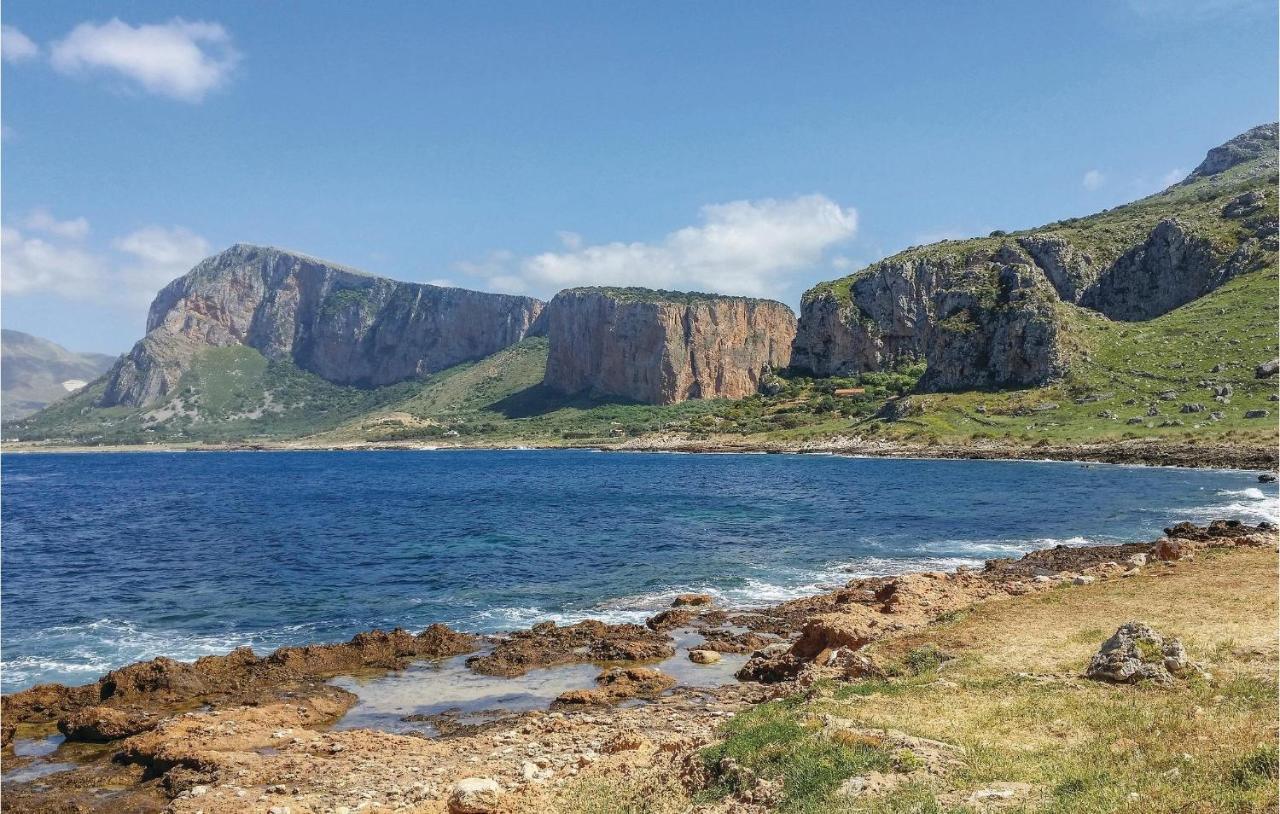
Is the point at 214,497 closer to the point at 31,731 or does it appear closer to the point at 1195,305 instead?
the point at 31,731

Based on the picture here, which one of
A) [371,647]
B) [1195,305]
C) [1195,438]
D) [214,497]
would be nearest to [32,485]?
[214,497]

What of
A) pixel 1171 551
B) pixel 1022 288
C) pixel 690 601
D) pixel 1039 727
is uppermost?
pixel 1022 288

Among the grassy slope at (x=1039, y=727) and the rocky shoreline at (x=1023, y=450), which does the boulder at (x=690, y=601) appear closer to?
the grassy slope at (x=1039, y=727)

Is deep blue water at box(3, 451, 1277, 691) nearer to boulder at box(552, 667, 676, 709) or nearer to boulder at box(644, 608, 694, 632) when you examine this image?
boulder at box(644, 608, 694, 632)

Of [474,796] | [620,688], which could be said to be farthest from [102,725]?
[620,688]

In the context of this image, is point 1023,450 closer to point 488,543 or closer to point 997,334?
point 997,334

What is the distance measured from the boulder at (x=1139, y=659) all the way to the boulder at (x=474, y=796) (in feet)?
36.7

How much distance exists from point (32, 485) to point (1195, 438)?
460 feet

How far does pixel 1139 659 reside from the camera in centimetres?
1424

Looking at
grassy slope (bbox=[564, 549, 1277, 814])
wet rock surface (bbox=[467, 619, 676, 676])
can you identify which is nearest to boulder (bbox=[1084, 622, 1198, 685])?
grassy slope (bbox=[564, 549, 1277, 814])

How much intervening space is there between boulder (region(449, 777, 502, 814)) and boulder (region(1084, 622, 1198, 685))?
11.2 m

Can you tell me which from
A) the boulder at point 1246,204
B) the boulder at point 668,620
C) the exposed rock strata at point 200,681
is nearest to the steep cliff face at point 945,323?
the boulder at point 1246,204

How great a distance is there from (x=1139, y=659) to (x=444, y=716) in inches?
566

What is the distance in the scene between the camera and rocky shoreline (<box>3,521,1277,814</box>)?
1241 cm
